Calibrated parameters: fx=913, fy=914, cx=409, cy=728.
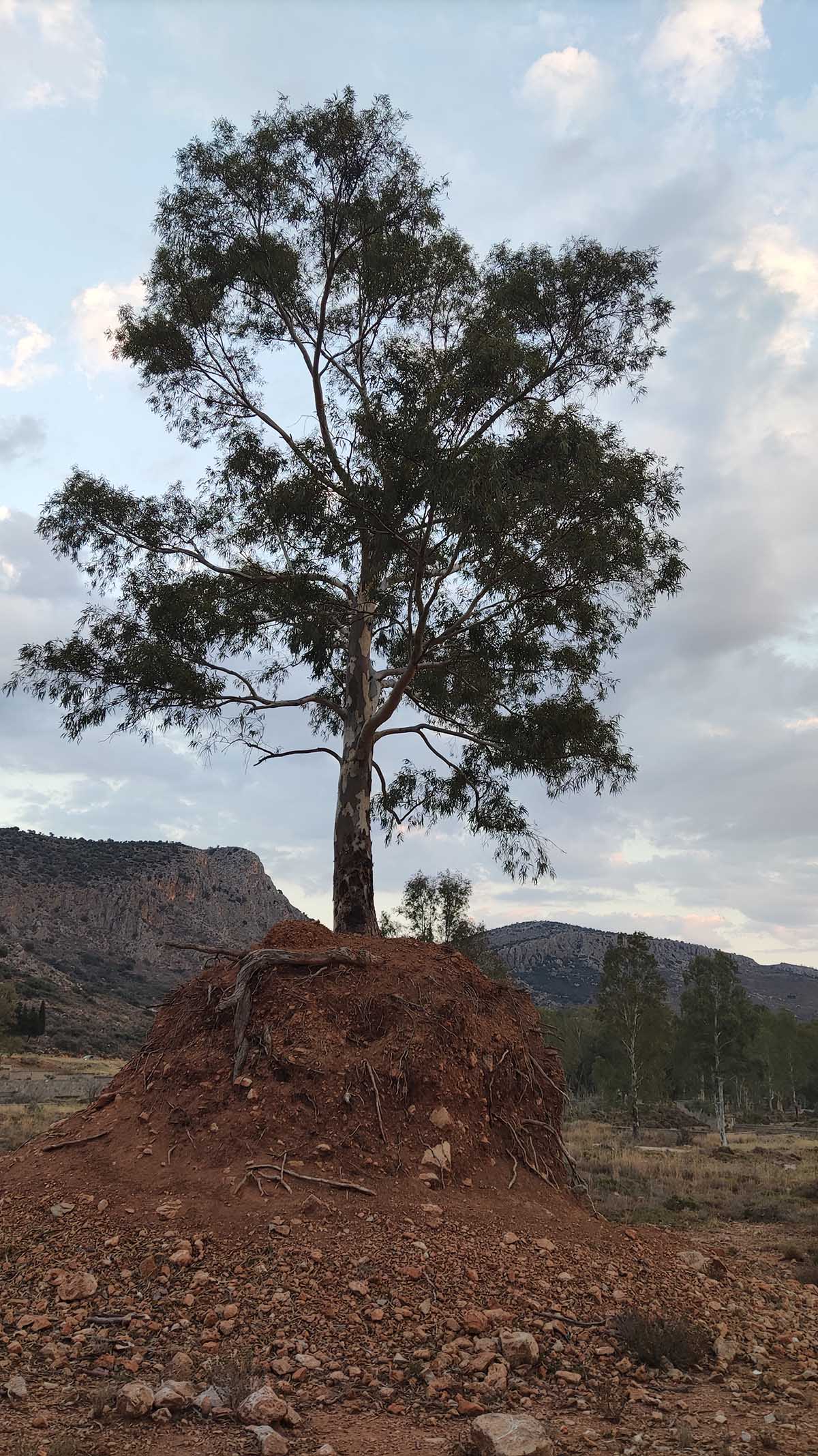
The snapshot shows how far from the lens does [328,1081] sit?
870 cm

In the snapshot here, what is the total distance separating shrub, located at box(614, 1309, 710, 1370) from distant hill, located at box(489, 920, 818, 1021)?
287ft

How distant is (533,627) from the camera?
42.5 feet

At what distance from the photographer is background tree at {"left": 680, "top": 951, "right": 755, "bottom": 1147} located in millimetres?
41688

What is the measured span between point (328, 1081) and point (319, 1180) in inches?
41.3

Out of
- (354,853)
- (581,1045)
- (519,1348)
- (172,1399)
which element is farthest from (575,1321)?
(581,1045)

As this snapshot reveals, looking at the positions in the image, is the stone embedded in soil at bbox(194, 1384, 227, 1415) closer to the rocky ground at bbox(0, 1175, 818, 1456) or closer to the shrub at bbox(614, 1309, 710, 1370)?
the rocky ground at bbox(0, 1175, 818, 1456)

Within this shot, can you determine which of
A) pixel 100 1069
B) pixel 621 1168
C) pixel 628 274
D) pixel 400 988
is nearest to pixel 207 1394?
pixel 400 988

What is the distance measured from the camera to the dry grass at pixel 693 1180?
15.4m

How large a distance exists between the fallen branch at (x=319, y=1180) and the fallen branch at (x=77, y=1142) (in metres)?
2.05

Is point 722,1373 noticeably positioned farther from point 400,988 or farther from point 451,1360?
point 400,988

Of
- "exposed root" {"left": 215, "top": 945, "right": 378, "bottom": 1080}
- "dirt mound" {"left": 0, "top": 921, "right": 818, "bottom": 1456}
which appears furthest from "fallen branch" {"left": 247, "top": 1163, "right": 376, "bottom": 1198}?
"exposed root" {"left": 215, "top": 945, "right": 378, "bottom": 1080}

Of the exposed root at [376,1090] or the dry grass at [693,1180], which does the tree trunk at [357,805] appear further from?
the dry grass at [693,1180]

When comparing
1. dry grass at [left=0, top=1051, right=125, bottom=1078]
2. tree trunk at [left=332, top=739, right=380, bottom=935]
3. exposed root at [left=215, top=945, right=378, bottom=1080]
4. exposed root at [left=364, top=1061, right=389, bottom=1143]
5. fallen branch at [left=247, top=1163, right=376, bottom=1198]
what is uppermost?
tree trunk at [left=332, top=739, right=380, bottom=935]

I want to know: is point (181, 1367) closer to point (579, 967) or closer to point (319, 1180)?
point (319, 1180)
